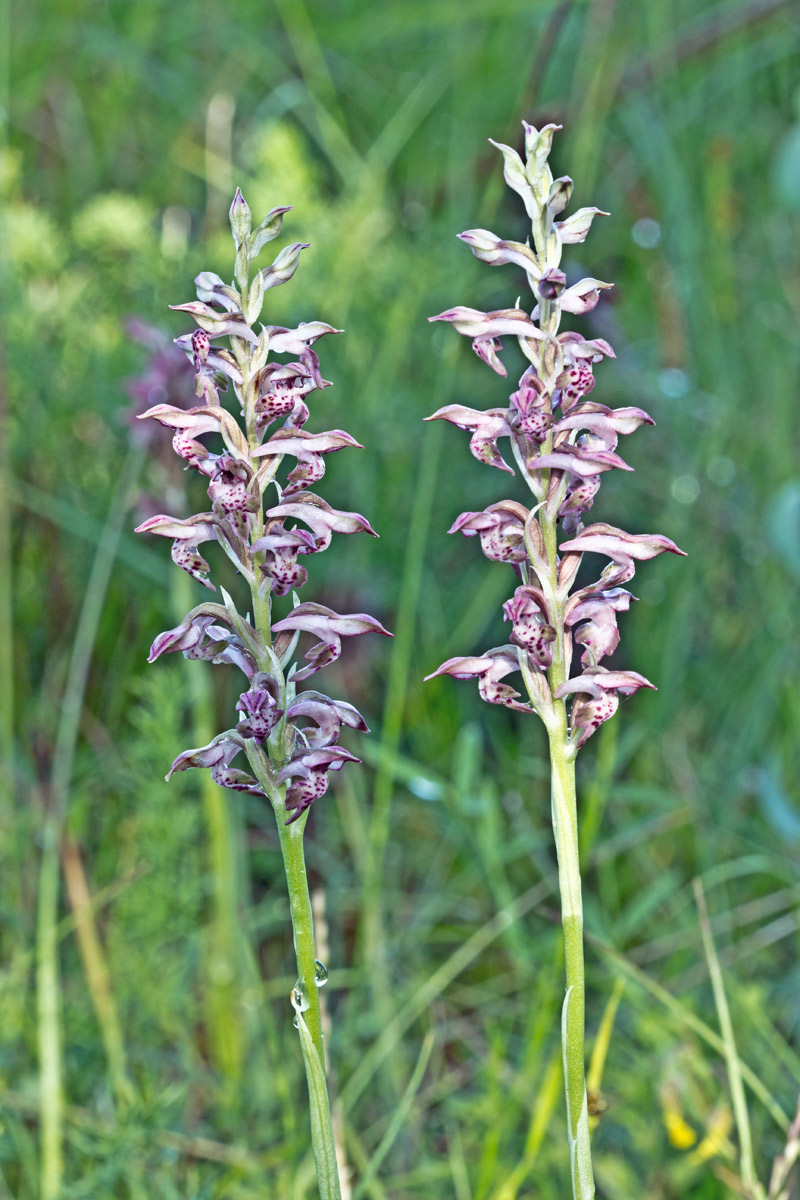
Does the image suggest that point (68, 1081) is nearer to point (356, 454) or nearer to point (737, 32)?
point (356, 454)

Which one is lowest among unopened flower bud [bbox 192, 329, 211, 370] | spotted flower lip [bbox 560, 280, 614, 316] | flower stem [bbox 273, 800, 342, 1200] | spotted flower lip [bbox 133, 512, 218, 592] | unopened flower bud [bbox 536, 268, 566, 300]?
flower stem [bbox 273, 800, 342, 1200]

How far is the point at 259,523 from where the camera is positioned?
47.5 inches

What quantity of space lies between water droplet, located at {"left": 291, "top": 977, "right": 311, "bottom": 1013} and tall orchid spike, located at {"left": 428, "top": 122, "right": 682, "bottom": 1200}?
0.25 metres

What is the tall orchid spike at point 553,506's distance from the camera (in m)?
1.15

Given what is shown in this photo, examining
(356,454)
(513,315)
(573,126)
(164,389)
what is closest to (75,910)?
(164,389)

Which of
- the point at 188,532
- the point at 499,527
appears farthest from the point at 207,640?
the point at 499,527

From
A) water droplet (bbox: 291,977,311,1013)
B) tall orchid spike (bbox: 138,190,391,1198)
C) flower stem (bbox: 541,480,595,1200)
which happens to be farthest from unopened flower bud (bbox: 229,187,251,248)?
water droplet (bbox: 291,977,311,1013)

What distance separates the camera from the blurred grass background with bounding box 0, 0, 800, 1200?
2.35m

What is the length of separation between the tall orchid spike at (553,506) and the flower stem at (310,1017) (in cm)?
23

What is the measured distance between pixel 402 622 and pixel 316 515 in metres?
1.52

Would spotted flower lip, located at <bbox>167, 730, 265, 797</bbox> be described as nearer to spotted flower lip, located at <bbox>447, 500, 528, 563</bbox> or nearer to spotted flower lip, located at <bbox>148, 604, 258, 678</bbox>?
spotted flower lip, located at <bbox>148, 604, 258, 678</bbox>

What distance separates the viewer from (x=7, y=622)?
2.99 metres

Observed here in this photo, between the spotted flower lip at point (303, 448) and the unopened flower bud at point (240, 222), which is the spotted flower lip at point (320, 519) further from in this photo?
the unopened flower bud at point (240, 222)

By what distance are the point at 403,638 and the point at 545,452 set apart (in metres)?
1.41
